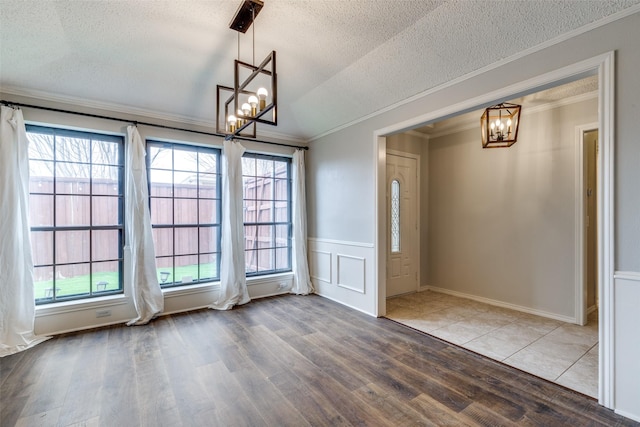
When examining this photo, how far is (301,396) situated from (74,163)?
3.73 metres

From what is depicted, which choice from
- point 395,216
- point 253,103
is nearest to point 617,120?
point 253,103

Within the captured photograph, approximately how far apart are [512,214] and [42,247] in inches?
236

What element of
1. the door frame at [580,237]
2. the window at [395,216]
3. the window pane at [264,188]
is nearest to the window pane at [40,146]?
the window pane at [264,188]

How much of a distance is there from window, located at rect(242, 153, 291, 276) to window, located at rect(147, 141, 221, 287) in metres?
0.50

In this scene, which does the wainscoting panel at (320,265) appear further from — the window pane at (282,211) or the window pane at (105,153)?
the window pane at (105,153)

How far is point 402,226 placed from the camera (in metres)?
4.81

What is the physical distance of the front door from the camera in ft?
15.3

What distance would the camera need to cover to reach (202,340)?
3.11 m

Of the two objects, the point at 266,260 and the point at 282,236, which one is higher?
the point at 282,236

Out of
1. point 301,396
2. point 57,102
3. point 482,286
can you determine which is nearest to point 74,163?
point 57,102

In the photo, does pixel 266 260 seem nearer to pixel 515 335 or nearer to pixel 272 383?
pixel 272 383

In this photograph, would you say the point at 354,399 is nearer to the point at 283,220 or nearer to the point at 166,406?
the point at 166,406

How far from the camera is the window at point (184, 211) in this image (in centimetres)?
401

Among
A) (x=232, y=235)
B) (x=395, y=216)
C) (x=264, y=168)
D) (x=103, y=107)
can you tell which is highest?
(x=103, y=107)
